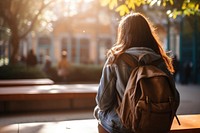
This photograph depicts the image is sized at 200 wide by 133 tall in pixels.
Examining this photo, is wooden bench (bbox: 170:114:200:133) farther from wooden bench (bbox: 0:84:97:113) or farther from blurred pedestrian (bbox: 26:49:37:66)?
blurred pedestrian (bbox: 26:49:37:66)

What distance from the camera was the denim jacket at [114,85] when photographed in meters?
2.73

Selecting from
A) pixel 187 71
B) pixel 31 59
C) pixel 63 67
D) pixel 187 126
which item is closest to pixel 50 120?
pixel 187 126

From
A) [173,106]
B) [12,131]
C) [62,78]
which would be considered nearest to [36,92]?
[12,131]

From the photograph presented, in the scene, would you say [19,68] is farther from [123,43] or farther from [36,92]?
[123,43]

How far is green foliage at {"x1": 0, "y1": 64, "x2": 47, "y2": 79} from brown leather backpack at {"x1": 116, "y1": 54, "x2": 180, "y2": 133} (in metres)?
12.7

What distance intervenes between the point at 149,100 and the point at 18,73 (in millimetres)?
12965

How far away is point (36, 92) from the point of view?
7.99m

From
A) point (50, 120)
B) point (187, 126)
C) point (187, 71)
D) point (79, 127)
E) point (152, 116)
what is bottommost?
point (50, 120)

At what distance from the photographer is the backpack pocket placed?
2461 mm

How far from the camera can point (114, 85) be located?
2.85 meters

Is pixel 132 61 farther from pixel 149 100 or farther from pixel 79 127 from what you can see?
pixel 79 127

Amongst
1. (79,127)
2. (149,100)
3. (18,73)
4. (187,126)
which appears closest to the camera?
(149,100)

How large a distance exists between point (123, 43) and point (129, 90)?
1.82 feet

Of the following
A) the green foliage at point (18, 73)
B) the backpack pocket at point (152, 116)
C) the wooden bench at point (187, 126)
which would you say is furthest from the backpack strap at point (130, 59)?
the green foliage at point (18, 73)
